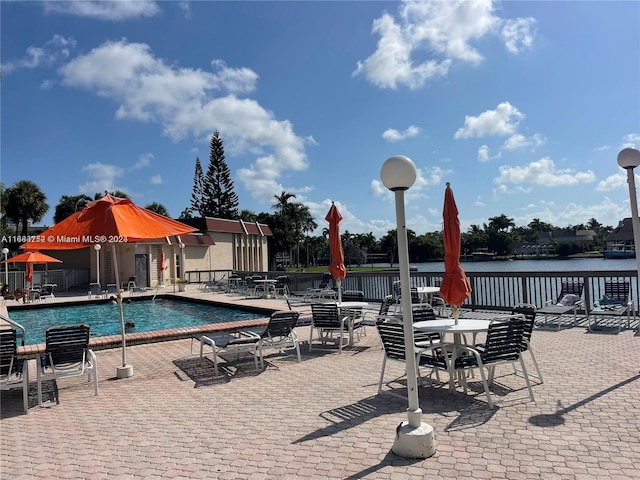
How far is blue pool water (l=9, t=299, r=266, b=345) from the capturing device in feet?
40.6

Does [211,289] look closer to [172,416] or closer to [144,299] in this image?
[144,299]

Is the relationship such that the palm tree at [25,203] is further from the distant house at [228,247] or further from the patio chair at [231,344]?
the patio chair at [231,344]

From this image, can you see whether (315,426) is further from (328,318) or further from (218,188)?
(218,188)

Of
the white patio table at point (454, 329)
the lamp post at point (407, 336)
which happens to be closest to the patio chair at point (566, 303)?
the white patio table at point (454, 329)

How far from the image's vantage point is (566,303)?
356 inches

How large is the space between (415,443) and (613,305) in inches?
290

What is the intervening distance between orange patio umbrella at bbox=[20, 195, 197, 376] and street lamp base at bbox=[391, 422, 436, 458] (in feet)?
13.4

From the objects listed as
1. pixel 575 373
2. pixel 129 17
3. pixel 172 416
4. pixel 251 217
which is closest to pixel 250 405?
pixel 172 416

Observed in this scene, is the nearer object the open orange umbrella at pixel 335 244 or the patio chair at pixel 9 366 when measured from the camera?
the patio chair at pixel 9 366

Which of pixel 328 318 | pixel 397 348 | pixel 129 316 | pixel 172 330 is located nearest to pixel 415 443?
pixel 397 348

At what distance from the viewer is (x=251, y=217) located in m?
62.2

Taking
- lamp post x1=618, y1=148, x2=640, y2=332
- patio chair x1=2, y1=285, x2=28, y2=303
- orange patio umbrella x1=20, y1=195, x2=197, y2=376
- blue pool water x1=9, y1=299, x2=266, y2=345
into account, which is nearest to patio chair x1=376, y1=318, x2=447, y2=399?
lamp post x1=618, y1=148, x2=640, y2=332

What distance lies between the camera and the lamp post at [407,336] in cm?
323

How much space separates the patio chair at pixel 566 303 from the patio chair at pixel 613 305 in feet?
0.99
